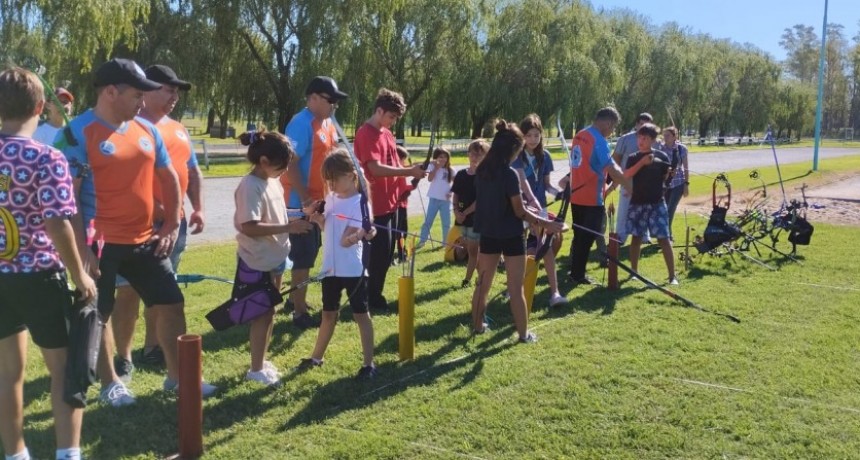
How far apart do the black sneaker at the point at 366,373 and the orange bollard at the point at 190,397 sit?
1334 millimetres

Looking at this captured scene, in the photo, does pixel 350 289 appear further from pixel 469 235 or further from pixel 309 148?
pixel 469 235

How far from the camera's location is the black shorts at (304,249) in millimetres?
5832

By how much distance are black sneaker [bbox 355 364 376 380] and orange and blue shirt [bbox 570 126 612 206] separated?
3370 mm

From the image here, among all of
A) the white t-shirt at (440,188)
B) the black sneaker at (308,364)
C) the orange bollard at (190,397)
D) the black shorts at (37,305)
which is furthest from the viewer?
the white t-shirt at (440,188)

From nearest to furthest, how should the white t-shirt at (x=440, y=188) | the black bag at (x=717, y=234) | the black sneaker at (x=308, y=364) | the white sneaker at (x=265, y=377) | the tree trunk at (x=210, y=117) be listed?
the white sneaker at (x=265, y=377) → the black sneaker at (x=308, y=364) → the black bag at (x=717, y=234) → the white t-shirt at (x=440, y=188) → the tree trunk at (x=210, y=117)

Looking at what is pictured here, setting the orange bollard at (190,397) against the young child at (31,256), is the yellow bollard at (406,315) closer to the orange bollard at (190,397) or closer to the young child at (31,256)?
the orange bollard at (190,397)

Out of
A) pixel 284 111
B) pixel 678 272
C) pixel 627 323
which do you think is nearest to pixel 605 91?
pixel 284 111

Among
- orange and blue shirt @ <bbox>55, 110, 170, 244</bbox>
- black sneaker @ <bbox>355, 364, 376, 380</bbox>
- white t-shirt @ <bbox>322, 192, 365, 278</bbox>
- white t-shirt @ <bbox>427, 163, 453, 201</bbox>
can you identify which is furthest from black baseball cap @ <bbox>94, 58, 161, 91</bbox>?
white t-shirt @ <bbox>427, 163, 453, 201</bbox>

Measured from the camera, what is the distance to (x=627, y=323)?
620 centimetres

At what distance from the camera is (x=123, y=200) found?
3.92 meters

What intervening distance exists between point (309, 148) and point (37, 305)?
288 centimetres

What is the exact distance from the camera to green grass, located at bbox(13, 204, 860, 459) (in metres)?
3.82

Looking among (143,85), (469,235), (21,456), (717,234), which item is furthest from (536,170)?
(21,456)

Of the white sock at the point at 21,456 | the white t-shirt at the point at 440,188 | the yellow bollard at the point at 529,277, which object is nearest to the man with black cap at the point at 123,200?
the white sock at the point at 21,456
